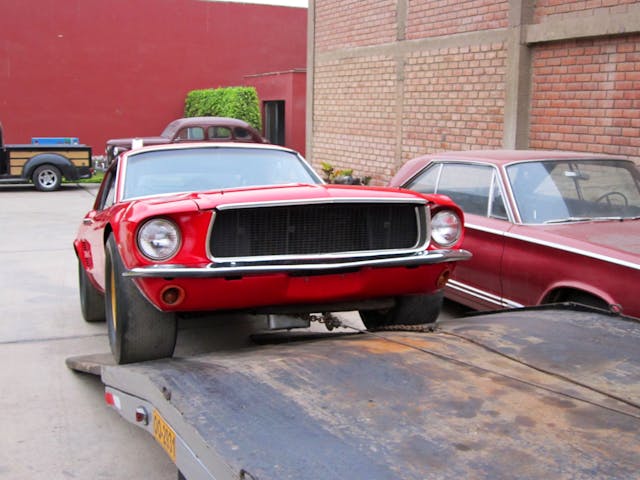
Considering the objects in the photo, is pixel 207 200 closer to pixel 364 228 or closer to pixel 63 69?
pixel 364 228

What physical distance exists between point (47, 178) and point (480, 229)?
1486cm

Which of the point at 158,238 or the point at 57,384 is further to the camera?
the point at 57,384

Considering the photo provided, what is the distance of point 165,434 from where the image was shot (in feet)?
9.66

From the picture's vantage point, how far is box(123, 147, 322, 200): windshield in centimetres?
497

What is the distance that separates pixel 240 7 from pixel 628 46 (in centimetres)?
1996

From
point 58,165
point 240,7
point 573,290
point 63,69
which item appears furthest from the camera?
point 240,7

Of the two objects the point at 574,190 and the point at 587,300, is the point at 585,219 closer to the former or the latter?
the point at 574,190

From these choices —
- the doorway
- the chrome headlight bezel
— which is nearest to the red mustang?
the chrome headlight bezel

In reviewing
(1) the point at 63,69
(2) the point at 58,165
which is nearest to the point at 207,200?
(2) the point at 58,165

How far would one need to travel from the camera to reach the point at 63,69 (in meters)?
24.3

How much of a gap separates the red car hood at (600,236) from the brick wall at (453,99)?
18.0ft

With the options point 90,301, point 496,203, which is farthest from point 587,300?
point 90,301

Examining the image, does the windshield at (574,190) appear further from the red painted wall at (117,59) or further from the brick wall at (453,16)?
the red painted wall at (117,59)

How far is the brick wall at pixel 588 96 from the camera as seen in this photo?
336 inches
